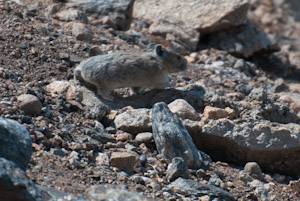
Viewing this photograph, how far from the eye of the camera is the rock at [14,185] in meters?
A: 3.46

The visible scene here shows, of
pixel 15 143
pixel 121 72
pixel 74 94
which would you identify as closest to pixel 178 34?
pixel 121 72

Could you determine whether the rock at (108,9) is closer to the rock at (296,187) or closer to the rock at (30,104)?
the rock at (30,104)

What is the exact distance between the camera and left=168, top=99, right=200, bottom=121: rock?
223 inches

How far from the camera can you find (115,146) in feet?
Result: 16.6

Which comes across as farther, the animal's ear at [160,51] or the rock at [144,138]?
the animal's ear at [160,51]

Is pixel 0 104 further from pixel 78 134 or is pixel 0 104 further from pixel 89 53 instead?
pixel 89 53

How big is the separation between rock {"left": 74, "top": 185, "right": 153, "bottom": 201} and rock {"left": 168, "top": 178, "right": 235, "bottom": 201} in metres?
0.66

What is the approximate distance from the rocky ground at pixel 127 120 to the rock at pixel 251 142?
0.01 meters

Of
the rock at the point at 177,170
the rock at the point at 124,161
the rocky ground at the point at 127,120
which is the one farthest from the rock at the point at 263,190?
the rock at the point at 124,161

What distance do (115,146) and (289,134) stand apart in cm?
178

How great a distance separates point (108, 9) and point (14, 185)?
535 centimetres

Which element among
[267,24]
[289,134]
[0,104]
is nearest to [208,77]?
[289,134]

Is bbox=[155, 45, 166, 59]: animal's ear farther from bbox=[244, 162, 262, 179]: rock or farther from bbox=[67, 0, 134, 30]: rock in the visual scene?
bbox=[244, 162, 262, 179]: rock

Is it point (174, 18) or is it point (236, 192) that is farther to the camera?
point (174, 18)
